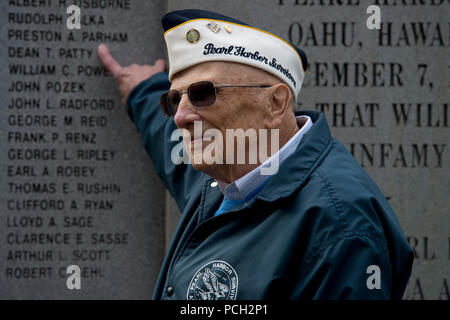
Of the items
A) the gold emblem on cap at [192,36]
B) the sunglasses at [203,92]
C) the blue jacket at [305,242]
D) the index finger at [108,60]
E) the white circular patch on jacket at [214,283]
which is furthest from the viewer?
the index finger at [108,60]

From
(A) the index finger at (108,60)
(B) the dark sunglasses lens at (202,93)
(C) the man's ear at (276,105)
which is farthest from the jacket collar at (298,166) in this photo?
(A) the index finger at (108,60)

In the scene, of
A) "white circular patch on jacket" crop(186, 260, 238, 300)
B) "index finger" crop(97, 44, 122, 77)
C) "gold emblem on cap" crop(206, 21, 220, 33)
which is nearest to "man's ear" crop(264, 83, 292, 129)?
"gold emblem on cap" crop(206, 21, 220, 33)

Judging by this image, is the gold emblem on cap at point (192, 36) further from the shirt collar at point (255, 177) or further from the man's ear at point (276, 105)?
the shirt collar at point (255, 177)

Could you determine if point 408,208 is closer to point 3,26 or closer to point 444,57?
point 444,57

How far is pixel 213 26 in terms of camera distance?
7.90ft

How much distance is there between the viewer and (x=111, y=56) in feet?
11.5

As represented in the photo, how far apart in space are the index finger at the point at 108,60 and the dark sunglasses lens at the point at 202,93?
1.28 m

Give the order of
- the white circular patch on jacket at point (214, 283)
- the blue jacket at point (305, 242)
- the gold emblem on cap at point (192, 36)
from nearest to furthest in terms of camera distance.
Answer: the blue jacket at point (305, 242), the white circular patch on jacket at point (214, 283), the gold emblem on cap at point (192, 36)

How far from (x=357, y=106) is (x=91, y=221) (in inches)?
74.3

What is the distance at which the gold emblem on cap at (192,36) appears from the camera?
2.39 metres

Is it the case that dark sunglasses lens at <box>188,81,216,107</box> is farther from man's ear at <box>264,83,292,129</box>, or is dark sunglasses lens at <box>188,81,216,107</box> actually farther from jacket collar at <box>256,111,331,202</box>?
jacket collar at <box>256,111,331,202</box>

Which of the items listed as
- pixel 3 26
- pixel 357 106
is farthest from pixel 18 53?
pixel 357 106

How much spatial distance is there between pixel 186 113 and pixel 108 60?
1319 millimetres

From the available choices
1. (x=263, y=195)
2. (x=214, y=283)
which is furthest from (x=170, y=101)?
(x=214, y=283)
